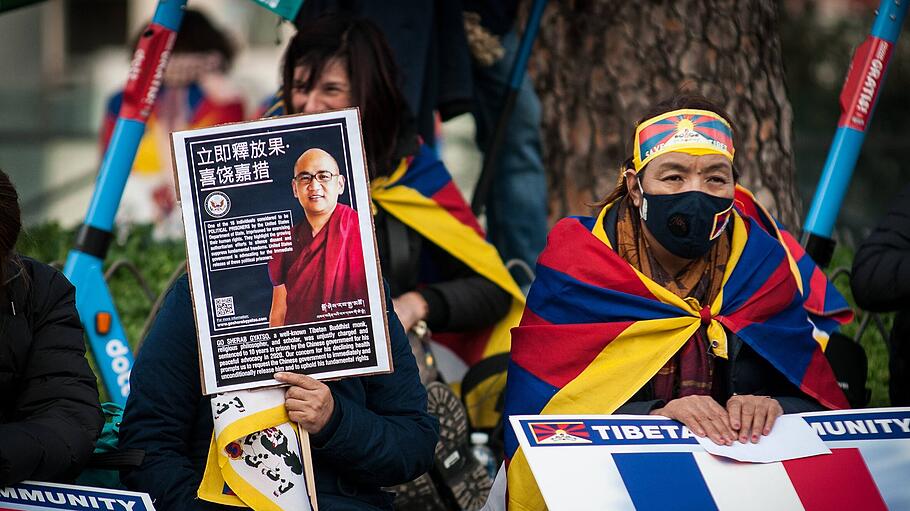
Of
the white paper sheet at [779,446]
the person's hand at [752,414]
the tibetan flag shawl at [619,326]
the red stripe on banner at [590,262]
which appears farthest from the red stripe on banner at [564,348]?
the white paper sheet at [779,446]

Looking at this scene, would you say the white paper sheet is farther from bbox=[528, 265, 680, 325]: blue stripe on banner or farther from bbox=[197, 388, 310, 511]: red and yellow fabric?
bbox=[197, 388, 310, 511]: red and yellow fabric

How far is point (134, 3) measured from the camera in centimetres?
1681

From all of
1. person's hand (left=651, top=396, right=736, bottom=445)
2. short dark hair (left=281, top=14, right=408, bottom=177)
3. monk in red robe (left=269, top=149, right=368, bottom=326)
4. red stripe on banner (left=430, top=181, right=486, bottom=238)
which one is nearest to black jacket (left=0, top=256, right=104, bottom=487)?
monk in red robe (left=269, top=149, right=368, bottom=326)

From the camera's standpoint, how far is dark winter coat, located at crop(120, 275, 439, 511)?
3.62 meters

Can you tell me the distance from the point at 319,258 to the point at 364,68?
69.5 inches

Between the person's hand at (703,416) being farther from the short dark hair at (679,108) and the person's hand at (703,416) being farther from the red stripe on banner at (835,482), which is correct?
the short dark hair at (679,108)

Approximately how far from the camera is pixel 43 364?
11.9 ft

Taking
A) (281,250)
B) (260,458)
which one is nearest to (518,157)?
(281,250)

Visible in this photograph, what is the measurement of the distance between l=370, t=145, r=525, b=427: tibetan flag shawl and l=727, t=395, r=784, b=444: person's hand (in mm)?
1468

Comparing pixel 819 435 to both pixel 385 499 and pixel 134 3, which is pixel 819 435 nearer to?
pixel 385 499

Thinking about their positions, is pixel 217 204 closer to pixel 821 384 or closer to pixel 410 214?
pixel 410 214

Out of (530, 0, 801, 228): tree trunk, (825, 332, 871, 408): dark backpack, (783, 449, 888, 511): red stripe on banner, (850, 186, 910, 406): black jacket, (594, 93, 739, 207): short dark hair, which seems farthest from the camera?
(530, 0, 801, 228): tree trunk

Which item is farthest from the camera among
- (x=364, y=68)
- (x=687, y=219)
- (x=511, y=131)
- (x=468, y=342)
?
(x=511, y=131)

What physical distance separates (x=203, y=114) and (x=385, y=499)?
7.64 meters
